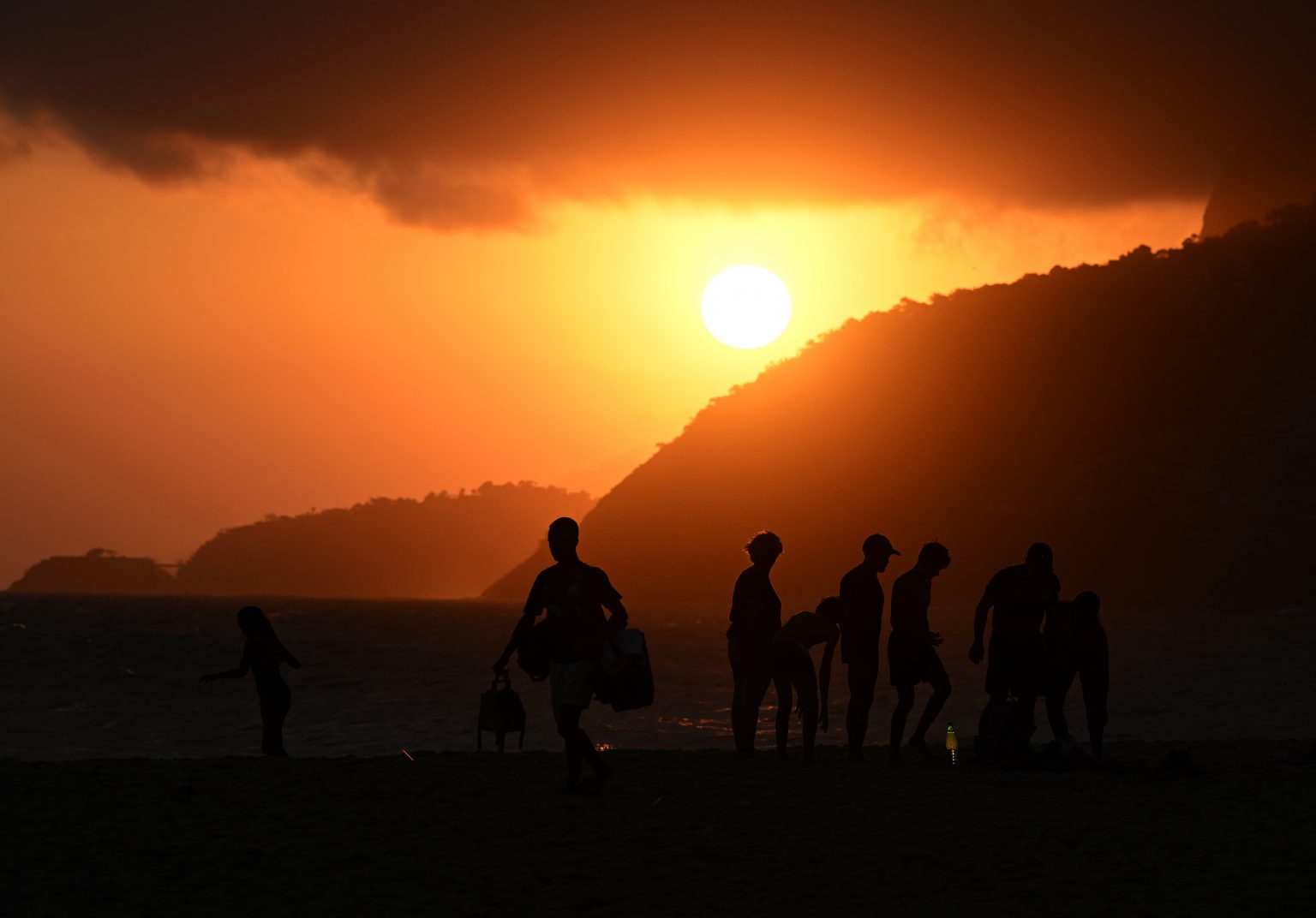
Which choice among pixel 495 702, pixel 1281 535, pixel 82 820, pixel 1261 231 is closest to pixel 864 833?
pixel 495 702

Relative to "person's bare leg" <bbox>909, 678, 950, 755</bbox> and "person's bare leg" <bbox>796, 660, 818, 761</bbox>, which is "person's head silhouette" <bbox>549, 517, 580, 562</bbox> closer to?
"person's bare leg" <bbox>796, 660, 818, 761</bbox>

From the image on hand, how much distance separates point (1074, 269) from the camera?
139250 millimetres

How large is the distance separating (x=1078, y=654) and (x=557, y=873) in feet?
23.1

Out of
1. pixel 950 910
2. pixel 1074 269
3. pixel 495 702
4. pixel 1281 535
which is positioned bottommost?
pixel 950 910

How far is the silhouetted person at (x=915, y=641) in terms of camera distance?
1459 centimetres

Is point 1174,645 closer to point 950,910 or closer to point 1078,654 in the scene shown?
point 1078,654

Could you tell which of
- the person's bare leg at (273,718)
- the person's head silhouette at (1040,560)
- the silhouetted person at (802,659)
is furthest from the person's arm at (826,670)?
the person's bare leg at (273,718)

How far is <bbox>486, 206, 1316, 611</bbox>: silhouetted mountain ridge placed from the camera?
106 m

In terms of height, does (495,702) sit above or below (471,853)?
above

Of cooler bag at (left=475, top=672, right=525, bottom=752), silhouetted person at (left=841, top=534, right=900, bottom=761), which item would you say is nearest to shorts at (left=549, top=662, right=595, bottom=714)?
cooler bag at (left=475, top=672, right=525, bottom=752)

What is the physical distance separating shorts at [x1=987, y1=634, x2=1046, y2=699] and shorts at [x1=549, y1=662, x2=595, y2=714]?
4729 millimetres

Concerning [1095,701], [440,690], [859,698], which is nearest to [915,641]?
[859,698]

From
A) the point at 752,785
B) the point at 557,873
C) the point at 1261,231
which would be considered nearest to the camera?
the point at 557,873

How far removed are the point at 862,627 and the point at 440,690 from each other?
3945cm
